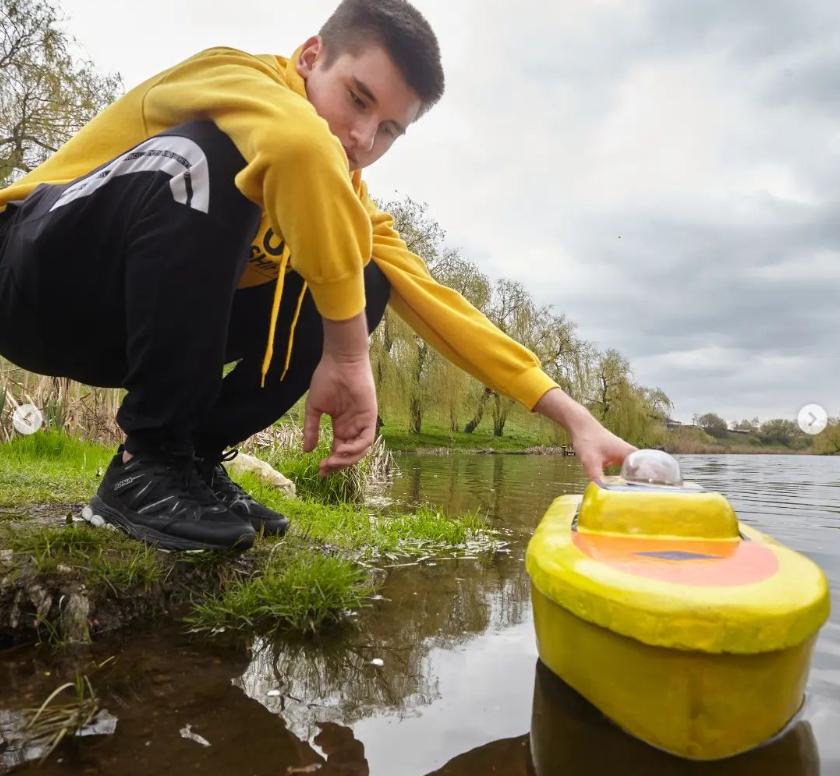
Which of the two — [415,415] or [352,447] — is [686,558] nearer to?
[352,447]

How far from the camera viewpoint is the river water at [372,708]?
3.17 ft

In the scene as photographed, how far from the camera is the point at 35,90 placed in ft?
35.7

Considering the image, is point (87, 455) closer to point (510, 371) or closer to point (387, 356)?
point (510, 371)

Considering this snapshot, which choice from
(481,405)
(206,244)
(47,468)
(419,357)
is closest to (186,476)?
(206,244)

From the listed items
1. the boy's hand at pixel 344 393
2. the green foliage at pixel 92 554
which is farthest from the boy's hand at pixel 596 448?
the green foliage at pixel 92 554

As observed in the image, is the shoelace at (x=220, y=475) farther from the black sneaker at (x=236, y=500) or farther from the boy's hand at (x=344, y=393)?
the boy's hand at (x=344, y=393)

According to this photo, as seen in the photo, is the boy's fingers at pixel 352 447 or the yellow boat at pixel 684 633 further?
the boy's fingers at pixel 352 447

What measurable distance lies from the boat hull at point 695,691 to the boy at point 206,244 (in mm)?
676

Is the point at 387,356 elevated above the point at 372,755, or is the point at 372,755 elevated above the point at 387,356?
the point at 387,356

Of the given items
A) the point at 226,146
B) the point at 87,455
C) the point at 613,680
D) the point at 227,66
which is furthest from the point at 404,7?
the point at 87,455

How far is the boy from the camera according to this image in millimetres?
1335

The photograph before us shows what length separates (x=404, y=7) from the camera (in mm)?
1644

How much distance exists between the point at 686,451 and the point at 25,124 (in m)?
25.1

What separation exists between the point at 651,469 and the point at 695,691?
0.74 metres
